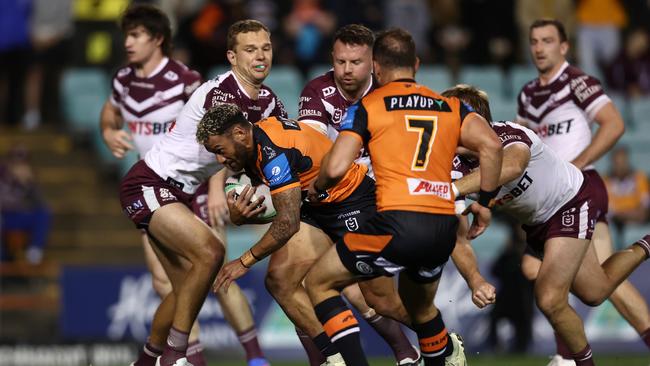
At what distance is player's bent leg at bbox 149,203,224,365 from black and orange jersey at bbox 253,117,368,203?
3.34 ft

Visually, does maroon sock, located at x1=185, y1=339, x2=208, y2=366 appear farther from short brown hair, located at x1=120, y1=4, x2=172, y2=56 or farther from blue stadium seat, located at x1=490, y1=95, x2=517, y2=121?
blue stadium seat, located at x1=490, y1=95, x2=517, y2=121

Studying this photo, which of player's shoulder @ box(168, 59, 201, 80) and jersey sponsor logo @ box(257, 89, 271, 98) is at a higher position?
jersey sponsor logo @ box(257, 89, 271, 98)

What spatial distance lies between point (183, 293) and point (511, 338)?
731cm

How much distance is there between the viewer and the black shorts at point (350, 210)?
9.54 meters

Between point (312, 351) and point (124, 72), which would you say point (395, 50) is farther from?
point (124, 72)

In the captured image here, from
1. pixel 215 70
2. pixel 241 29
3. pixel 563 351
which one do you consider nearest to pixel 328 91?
pixel 241 29

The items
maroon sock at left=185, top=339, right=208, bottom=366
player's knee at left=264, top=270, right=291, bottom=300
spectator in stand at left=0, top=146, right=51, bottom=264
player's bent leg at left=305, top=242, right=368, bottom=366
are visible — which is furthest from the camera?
spectator in stand at left=0, top=146, right=51, bottom=264

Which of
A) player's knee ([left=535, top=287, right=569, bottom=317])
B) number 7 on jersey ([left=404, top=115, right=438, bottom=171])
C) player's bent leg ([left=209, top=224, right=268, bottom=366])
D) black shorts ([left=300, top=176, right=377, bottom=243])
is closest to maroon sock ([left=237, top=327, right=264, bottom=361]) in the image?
player's bent leg ([left=209, top=224, right=268, bottom=366])

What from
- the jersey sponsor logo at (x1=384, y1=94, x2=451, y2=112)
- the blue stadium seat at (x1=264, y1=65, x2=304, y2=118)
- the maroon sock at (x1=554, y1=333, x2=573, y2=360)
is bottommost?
the blue stadium seat at (x1=264, y1=65, x2=304, y2=118)

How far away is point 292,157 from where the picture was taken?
910 cm

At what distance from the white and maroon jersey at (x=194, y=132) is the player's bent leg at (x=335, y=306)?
1.76 m

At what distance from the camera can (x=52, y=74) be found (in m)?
20.0

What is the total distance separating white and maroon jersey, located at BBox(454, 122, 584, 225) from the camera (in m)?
9.78

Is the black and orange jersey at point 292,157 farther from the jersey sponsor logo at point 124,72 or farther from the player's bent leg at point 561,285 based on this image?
the jersey sponsor logo at point 124,72
